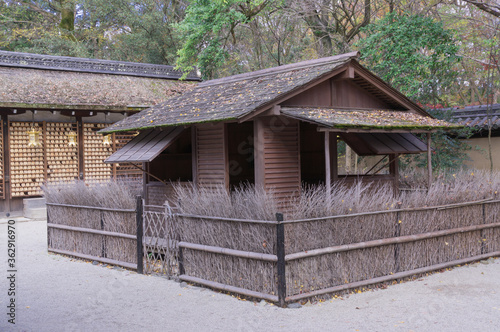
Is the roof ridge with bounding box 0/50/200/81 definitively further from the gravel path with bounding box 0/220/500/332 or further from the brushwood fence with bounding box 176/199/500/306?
the brushwood fence with bounding box 176/199/500/306

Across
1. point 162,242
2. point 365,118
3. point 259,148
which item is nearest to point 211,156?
point 259,148

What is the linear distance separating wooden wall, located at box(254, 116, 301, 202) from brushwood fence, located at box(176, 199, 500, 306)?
2478 mm

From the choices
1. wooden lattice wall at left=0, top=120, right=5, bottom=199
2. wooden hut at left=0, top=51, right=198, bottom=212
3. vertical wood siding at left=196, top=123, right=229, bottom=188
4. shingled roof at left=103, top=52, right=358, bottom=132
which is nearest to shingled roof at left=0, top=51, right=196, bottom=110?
wooden hut at left=0, top=51, right=198, bottom=212

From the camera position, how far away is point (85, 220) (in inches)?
391

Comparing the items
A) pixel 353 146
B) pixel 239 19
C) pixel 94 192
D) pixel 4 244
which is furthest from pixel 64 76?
pixel 353 146

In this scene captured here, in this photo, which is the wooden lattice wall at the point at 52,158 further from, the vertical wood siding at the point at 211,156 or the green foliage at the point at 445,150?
the green foliage at the point at 445,150

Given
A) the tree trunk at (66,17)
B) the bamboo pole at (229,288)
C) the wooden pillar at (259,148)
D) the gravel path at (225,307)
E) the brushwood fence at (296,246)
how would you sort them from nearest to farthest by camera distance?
1. the gravel path at (225,307)
2. the bamboo pole at (229,288)
3. the brushwood fence at (296,246)
4. the wooden pillar at (259,148)
5. the tree trunk at (66,17)

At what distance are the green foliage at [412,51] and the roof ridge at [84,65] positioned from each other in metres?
8.17

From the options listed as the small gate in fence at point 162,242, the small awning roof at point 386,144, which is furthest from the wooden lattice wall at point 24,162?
the small awning roof at point 386,144

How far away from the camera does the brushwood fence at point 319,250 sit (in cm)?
673

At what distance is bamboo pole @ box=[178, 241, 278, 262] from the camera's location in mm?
6702

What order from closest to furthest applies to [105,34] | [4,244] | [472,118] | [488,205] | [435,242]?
[435,242]
[488,205]
[4,244]
[472,118]
[105,34]

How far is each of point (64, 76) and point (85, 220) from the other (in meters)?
9.80

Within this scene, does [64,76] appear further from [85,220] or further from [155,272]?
[155,272]
